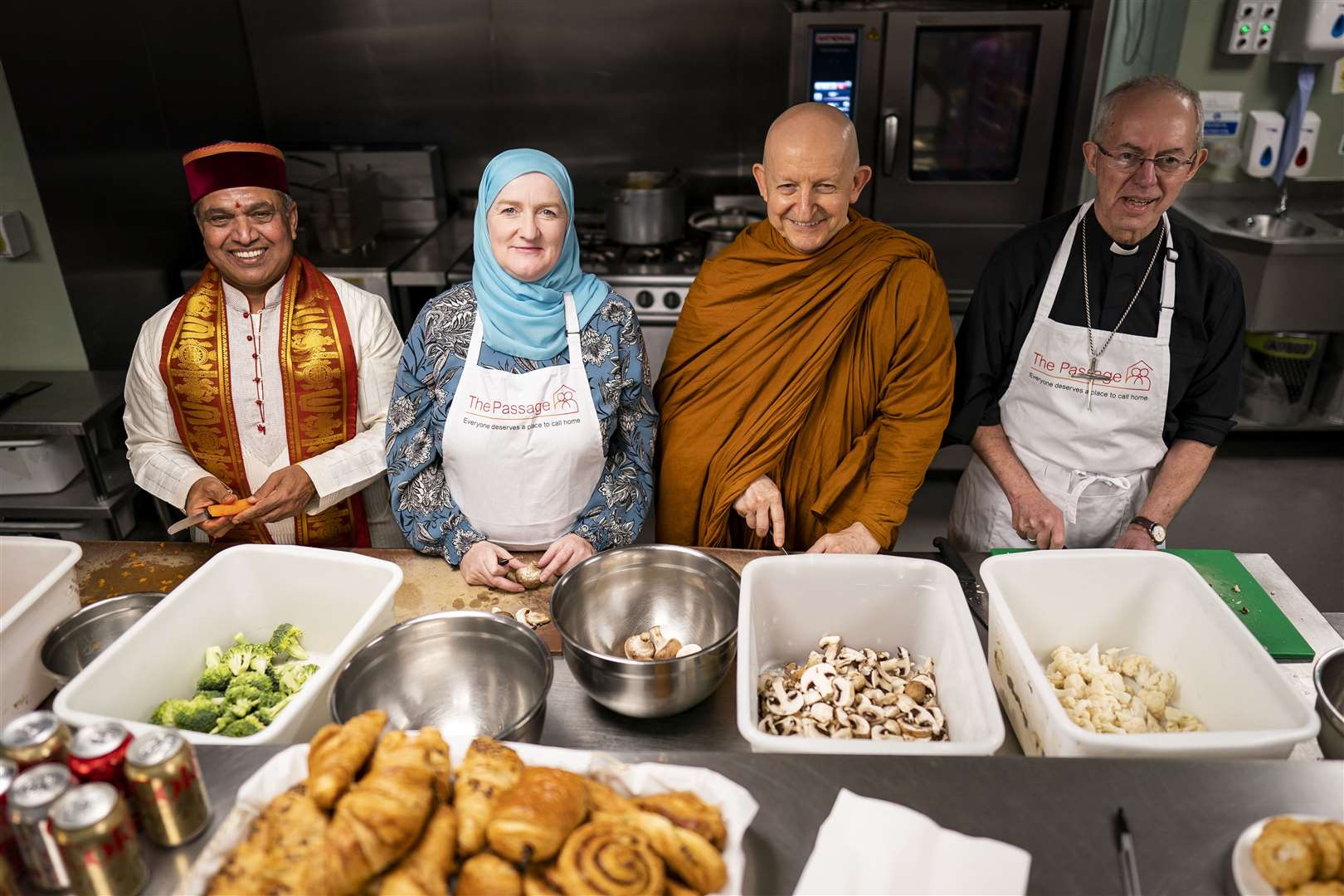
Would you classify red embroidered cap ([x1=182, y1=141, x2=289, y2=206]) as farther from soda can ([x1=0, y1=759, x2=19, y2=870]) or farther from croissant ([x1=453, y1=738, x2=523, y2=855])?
croissant ([x1=453, y1=738, x2=523, y2=855])

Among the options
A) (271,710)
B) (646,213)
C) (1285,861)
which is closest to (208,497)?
(271,710)

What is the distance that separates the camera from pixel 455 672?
4.60 feet

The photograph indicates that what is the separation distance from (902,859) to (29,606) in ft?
4.03

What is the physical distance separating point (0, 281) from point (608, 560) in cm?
260

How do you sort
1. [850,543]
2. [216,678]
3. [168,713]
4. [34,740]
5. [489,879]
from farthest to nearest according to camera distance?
[850,543] < [216,678] < [168,713] < [34,740] < [489,879]

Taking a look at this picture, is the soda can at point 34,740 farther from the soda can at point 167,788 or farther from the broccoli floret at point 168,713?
the broccoli floret at point 168,713

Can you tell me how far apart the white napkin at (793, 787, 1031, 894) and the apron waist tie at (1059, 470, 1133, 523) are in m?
1.38

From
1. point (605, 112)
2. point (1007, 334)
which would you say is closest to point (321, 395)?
point (1007, 334)

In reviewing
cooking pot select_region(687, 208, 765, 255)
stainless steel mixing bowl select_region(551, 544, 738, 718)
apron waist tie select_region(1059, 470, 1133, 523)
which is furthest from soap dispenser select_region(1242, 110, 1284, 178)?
stainless steel mixing bowl select_region(551, 544, 738, 718)

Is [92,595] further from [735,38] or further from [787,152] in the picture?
[735,38]

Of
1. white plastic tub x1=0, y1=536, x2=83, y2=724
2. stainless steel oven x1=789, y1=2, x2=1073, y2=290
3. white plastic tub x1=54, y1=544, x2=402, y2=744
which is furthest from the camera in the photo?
stainless steel oven x1=789, y1=2, x2=1073, y2=290

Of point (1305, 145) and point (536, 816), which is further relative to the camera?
point (1305, 145)

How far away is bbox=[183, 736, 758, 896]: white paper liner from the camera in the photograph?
Answer: 0.88 m

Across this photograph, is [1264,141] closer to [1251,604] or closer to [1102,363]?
[1102,363]
